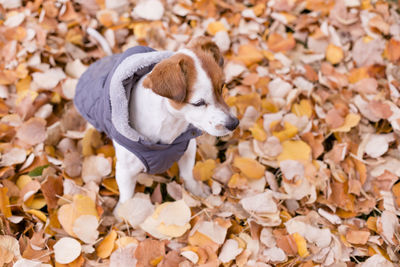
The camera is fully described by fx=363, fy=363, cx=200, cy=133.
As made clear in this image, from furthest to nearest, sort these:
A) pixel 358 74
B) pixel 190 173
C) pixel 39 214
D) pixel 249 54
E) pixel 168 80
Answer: pixel 249 54
pixel 358 74
pixel 190 173
pixel 39 214
pixel 168 80

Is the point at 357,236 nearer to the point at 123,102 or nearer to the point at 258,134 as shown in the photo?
the point at 258,134

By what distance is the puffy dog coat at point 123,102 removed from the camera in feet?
3.90

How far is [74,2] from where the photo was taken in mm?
2324

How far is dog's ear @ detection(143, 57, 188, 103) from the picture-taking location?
41.7 inches

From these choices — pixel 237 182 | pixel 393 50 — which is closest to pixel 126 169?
pixel 237 182

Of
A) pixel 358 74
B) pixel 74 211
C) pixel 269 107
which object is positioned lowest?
pixel 74 211

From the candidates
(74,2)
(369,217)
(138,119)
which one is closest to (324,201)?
(369,217)

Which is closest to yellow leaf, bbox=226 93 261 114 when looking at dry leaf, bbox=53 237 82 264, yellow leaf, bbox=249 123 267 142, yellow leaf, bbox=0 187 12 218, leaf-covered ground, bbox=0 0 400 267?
leaf-covered ground, bbox=0 0 400 267

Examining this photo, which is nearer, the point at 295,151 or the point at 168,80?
the point at 168,80

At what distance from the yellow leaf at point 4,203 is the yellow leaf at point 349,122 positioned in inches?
61.3

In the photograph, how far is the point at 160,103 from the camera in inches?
47.4

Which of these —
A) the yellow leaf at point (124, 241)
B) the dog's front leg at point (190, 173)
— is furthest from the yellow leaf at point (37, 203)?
the dog's front leg at point (190, 173)

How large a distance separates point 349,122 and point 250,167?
0.57 metres

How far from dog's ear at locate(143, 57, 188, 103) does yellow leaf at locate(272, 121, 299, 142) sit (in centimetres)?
86
